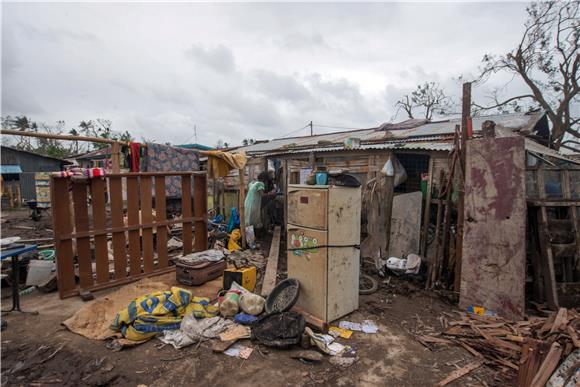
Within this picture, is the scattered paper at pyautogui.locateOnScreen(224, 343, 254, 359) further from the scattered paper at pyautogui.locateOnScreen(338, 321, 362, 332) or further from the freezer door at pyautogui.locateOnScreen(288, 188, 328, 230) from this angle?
the freezer door at pyautogui.locateOnScreen(288, 188, 328, 230)

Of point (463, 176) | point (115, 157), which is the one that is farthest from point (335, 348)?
point (115, 157)

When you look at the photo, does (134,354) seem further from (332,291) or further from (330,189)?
(330,189)

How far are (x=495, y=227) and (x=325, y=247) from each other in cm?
254

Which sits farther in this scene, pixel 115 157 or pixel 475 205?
pixel 115 157

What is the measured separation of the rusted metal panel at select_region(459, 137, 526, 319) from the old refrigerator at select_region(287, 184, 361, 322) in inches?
70.0

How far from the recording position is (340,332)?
11.3 ft

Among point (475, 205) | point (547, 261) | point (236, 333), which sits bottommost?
point (236, 333)

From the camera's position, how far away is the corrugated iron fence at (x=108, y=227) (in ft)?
13.6

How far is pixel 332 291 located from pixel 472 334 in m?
1.77

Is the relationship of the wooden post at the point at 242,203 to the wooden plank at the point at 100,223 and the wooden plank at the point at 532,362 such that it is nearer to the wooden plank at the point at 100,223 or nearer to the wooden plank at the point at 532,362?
the wooden plank at the point at 100,223

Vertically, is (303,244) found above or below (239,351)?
above

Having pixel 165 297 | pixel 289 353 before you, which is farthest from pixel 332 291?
pixel 165 297

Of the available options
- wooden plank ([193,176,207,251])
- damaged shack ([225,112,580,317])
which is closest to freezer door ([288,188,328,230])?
damaged shack ([225,112,580,317])

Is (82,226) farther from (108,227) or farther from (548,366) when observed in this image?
(548,366)
